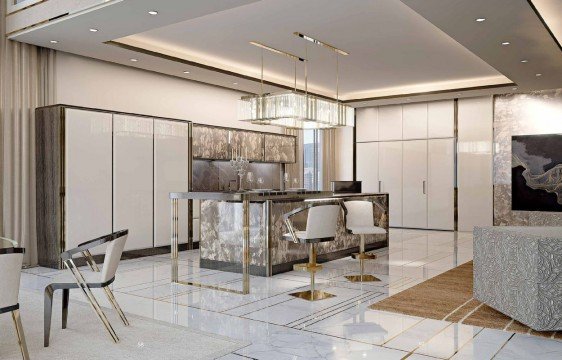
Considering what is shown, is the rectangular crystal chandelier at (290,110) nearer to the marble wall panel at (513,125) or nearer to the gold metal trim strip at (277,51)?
the gold metal trim strip at (277,51)

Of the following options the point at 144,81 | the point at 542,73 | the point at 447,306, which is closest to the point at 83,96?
the point at 144,81

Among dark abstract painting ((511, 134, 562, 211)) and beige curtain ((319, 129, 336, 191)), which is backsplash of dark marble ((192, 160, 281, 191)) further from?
dark abstract painting ((511, 134, 562, 211))

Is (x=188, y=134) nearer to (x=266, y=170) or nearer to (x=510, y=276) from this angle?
(x=266, y=170)

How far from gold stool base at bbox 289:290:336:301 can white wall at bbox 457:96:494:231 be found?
686 centimetres

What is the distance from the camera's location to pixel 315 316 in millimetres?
4281

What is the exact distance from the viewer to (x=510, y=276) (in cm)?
400

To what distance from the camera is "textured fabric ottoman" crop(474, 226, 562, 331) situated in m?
3.68

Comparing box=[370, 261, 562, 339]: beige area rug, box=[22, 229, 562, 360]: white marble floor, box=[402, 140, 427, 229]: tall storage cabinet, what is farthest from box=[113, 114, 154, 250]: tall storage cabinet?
box=[402, 140, 427, 229]: tall storage cabinet

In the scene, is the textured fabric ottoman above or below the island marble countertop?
below

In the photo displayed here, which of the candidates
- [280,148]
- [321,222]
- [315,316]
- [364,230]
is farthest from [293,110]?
[280,148]

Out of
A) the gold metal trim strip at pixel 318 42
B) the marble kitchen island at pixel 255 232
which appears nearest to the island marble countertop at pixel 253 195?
the marble kitchen island at pixel 255 232

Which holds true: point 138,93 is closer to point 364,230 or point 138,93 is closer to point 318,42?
point 318,42

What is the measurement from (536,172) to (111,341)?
9212 mm

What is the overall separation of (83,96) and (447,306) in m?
5.74
